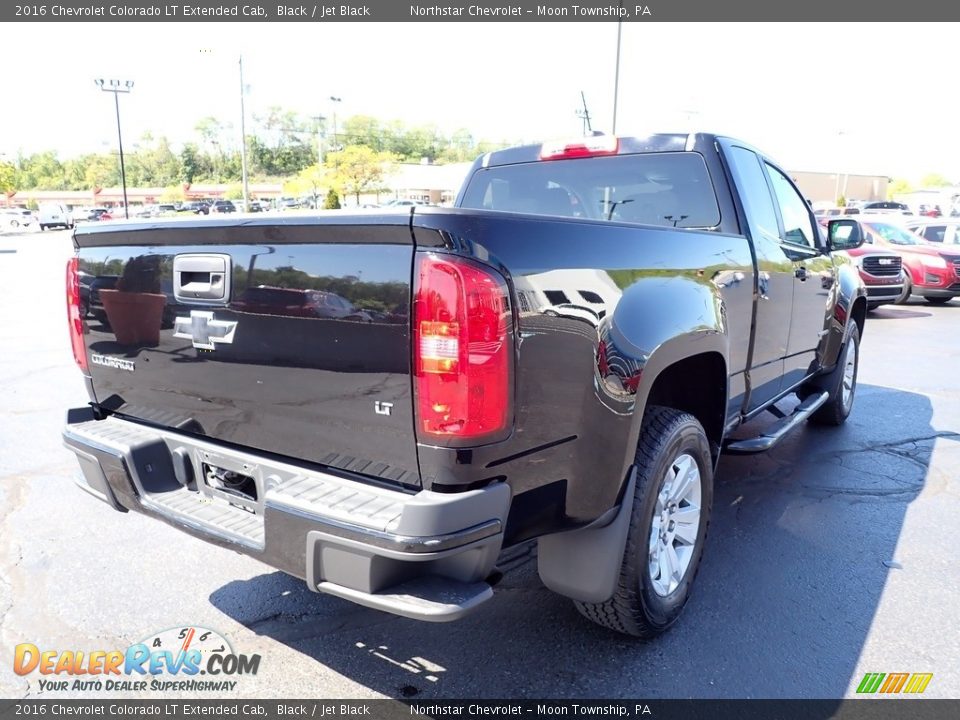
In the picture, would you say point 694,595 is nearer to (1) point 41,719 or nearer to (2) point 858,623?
(2) point 858,623

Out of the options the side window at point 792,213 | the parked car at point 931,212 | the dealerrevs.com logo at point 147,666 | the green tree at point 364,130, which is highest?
the green tree at point 364,130

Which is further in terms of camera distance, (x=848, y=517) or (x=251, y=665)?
(x=848, y=517)

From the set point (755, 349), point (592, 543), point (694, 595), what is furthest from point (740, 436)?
point (592, 543)

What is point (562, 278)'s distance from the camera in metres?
2.12

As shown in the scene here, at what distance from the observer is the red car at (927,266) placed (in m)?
13.7

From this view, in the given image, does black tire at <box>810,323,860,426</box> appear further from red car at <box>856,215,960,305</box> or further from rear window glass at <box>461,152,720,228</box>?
red car at <box>856,215,960,305</box>

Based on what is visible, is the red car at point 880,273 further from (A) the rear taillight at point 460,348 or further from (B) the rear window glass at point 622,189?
(A) the rear taillight at point 460,348

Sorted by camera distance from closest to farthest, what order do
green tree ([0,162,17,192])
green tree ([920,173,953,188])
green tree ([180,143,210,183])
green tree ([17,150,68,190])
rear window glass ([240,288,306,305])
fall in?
rear window glass ([240,288,306,305])
green tree ([0,162,17,192])
green tree ([180,143,210,183])
green tree ([17,150,68,190])
green tree ([920,173,953,188])

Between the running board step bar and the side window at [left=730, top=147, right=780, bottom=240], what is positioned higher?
the side window at [left=730, top=147, right=780, bottom=240]

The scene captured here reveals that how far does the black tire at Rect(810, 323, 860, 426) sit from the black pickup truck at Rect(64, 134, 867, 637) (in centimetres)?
250

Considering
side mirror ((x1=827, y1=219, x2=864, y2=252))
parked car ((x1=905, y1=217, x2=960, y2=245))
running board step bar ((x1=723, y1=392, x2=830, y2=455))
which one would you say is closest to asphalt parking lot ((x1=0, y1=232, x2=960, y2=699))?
running board step bar ((x1=723, y1=392, x2=830, y2=455))

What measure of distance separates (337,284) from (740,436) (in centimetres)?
437

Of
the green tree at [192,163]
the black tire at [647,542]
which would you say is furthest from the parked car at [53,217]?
the green tree at [192,163]

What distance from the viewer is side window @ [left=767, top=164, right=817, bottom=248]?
14.0ft
